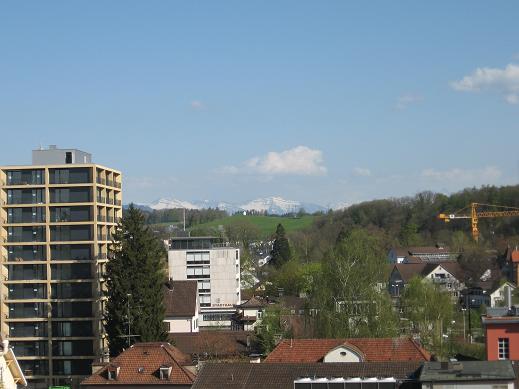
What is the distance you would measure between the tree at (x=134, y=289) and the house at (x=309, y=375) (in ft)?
49.4

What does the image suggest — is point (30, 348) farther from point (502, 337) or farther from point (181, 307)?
point (502, 337)

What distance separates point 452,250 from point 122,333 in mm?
110602

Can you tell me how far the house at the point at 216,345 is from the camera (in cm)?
6381

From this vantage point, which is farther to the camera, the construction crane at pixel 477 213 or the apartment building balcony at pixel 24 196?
the construction crane at pixel 477 213

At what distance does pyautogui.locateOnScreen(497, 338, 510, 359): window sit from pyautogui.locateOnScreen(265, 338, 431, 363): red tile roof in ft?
11.6

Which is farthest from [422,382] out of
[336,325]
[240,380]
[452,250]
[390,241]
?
[390,241]

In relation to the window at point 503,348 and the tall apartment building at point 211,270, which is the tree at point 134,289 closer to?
the window at point 503,348

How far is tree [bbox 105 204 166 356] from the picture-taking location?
61.5 m

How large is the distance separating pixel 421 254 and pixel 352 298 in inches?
4184

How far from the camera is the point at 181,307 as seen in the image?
78312 millimetres

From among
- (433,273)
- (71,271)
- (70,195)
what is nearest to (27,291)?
(71,271)

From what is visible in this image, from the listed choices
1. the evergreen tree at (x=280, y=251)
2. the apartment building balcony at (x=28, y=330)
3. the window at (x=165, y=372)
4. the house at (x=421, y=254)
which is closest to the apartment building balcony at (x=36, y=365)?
the apartment building balcony at (x=28, y=330)

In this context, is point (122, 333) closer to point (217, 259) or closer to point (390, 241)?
point (217, 259)

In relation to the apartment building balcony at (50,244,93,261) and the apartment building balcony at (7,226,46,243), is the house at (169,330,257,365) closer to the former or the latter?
the apartment building balcony at (50,244,93,261)
